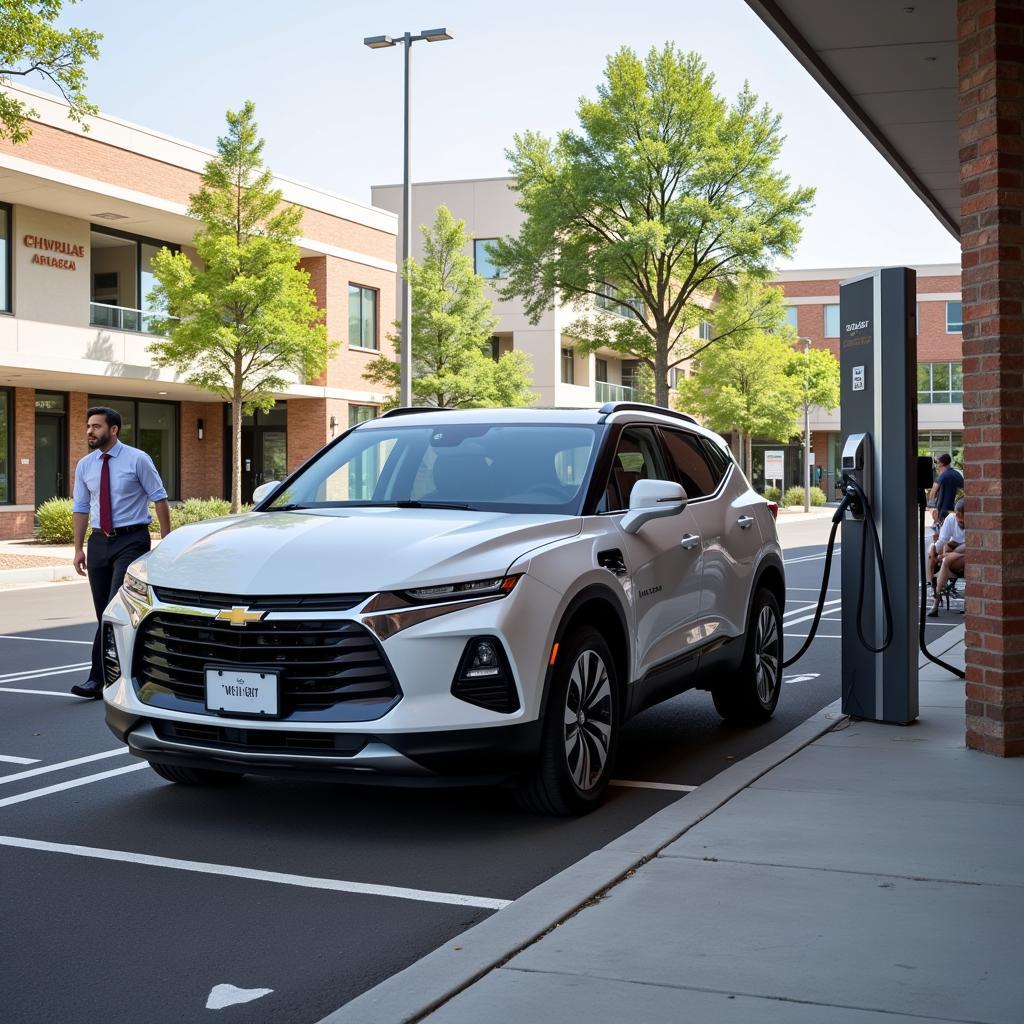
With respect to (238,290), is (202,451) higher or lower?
lower

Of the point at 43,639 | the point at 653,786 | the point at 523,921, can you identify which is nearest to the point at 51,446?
the point at 43,639

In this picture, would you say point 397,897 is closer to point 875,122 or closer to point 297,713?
point 297,713

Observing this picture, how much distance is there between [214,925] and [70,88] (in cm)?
1760

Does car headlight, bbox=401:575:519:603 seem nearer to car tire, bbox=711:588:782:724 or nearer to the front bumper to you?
the front bumper

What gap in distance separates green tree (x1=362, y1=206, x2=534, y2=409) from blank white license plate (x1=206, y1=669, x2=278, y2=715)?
3195 cm

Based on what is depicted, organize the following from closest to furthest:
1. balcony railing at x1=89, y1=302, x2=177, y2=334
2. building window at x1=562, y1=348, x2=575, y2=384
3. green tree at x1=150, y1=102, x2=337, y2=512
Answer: green tree at x1=150, y1=102, x2=337, y2=512 < balcony railing at x1=89, y1=302, x2=177, y2=334 < building window at x1=562, y1=348, x2=575, y2=384

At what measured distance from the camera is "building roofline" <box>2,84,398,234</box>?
28.9 m

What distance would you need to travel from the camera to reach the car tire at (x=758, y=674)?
820 centimetres

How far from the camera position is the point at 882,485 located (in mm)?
8141

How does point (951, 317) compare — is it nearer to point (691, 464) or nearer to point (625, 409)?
point (691, 464)

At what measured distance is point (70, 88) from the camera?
1959 cm

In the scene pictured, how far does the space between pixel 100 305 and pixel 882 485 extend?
88.5ft

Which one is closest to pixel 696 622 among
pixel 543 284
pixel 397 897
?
pixel 397 897

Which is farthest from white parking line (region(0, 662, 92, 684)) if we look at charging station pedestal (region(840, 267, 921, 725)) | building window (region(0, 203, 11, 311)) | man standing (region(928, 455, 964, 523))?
building window (region(0, 203, 11, 311))
